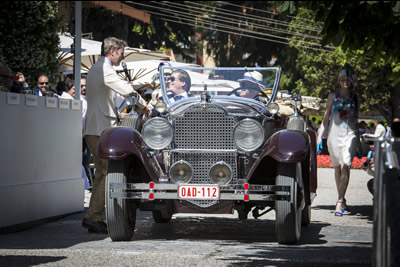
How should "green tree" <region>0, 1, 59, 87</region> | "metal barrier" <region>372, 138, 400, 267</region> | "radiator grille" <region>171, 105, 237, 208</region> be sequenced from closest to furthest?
"metal barrier" <region>372, 138, 400, 267</region>, "radiator grille" <region>171, 105, 237, 208</region>, "green tree" <region>0, 1, 59, 87</region>

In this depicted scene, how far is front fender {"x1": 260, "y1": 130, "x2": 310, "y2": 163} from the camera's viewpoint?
755cm

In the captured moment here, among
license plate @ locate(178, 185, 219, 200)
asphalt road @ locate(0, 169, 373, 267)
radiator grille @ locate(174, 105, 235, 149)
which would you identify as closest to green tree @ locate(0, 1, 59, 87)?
asphalt road @ locate(0, 169, 373, 267)

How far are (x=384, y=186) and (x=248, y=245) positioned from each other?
13.1ft

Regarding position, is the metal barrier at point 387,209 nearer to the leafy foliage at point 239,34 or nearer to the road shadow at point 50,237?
the road shadow at point 50,237

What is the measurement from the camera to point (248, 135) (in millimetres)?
7965

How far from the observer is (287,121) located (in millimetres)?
9336

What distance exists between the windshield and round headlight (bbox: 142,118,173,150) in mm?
1124

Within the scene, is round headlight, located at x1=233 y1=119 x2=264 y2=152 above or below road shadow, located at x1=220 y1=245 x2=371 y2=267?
above

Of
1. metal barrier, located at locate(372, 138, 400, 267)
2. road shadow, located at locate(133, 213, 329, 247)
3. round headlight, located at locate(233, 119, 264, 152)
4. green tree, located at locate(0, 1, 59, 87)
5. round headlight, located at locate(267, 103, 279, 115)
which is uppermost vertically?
green tree, located at locate(0, 1, 59, 87)

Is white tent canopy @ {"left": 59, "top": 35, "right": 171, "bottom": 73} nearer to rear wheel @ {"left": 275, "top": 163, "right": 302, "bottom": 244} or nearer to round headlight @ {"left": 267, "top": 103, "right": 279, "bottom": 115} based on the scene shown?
round headlight @ {"left": 267, "top": 103, "right": 279, "bottom": 115}

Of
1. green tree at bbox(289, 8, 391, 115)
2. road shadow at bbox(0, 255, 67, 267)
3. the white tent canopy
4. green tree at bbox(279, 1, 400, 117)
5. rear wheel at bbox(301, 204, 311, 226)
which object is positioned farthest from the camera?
green tree at bbox(289, 8, 391, 115)

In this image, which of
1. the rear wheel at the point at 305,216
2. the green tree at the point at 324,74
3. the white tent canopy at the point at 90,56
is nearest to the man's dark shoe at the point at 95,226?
the rear wheel at the point at 305,216

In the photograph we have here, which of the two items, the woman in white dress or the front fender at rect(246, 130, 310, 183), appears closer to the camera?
Answer: the front fender at rect(246, 130, 310, 183)

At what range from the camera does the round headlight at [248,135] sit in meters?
7.95
